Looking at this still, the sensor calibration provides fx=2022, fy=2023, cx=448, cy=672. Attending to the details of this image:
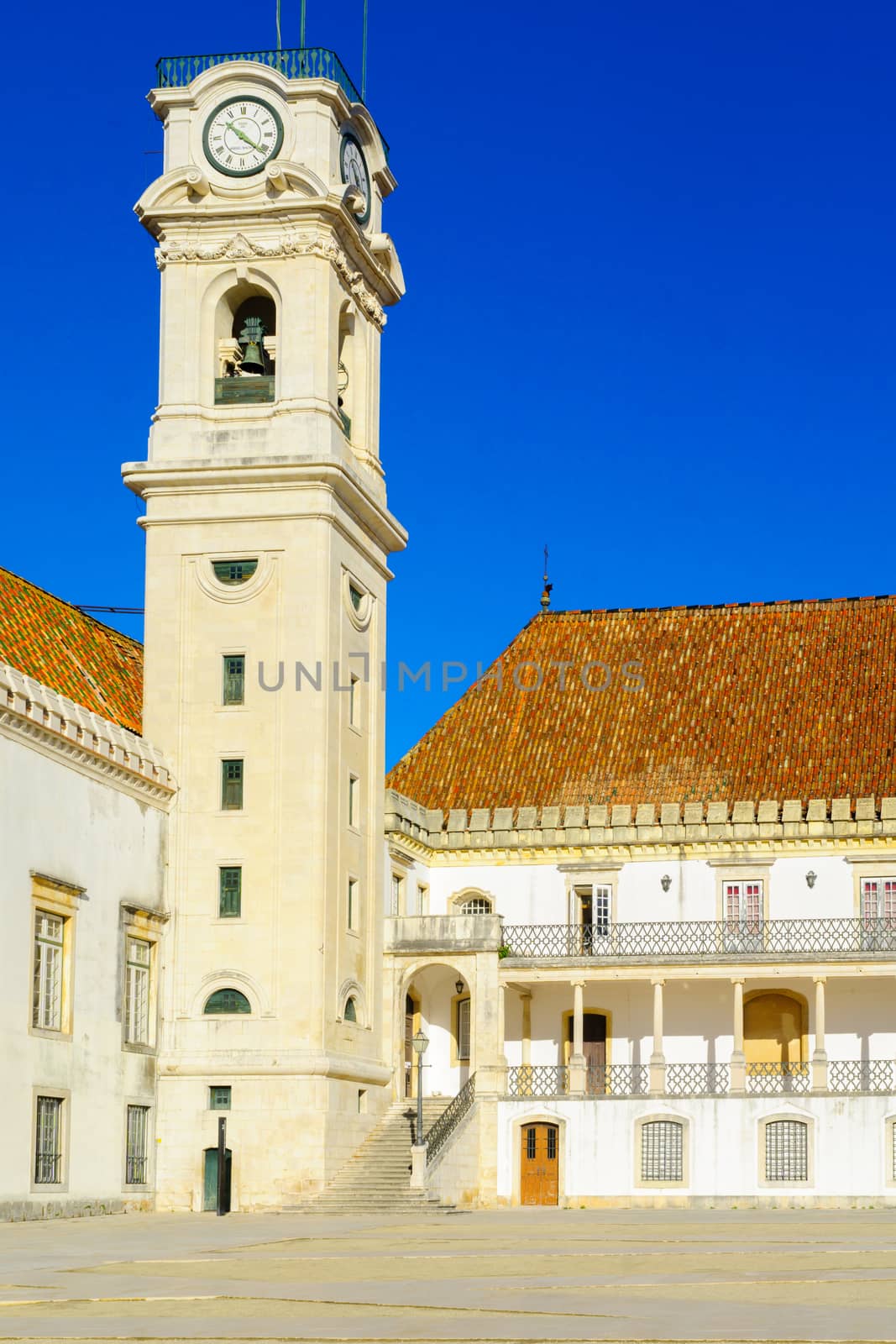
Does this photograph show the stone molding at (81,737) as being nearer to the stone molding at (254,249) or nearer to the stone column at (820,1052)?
the stone molding at (254,249)

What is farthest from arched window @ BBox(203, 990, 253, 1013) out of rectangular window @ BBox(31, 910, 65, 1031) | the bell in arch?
the bell in arch

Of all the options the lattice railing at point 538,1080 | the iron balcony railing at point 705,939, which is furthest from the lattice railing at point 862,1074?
the lattice railing at point 538,1080

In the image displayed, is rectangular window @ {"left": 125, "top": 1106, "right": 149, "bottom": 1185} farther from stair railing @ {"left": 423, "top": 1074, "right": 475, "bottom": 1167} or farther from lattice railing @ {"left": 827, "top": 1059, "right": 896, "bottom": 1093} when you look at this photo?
lattice railing @ {"left": 827, "top": 1059, "right": 896, "bottom": 1093}

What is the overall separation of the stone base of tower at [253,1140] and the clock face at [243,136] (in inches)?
762

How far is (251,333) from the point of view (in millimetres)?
44062

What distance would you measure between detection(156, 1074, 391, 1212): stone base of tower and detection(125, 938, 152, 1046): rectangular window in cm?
128

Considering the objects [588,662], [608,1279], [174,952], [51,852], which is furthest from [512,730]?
[608,1279]

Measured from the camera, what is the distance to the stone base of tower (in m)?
39.9

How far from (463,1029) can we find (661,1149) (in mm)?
6648

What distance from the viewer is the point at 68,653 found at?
42750mm

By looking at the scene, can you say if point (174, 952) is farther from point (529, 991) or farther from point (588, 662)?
point (588, 662)

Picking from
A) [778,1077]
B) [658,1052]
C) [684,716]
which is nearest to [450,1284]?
[658,1052]

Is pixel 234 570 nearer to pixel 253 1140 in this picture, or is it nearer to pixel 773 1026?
pixel 253 1140

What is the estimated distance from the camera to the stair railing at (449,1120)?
4206 cm
